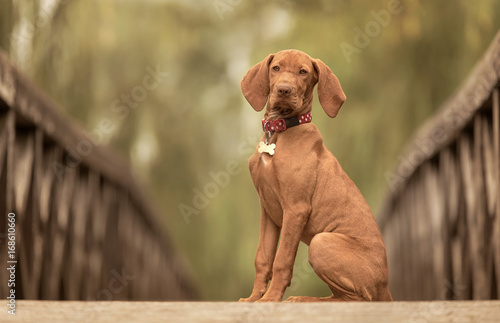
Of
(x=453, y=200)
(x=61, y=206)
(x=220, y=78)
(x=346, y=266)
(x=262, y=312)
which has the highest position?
(x=220, y=78)

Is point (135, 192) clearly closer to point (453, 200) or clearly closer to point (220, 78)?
point (220, 78)

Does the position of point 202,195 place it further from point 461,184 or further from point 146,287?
point 461,184

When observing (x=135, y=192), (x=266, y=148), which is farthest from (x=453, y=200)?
(x=135, y=192)

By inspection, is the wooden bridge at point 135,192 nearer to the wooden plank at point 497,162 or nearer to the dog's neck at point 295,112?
the wooden plank at point 497,162

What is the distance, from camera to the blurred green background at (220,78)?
7914mm

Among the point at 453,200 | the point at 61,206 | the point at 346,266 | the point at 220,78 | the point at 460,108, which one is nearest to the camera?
the point at 346,266

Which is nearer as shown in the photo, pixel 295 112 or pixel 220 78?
pixel 295 112

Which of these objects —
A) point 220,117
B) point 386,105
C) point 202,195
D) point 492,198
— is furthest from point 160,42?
point 492,198

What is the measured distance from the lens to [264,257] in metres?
3.02

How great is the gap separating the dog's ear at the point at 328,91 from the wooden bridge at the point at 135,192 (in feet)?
3.28

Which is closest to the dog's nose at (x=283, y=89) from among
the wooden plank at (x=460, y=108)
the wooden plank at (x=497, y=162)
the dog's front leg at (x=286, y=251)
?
the dog's front leg at (x=286, y=251)

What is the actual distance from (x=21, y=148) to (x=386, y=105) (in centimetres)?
522

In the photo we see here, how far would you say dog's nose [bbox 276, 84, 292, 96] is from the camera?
276 centimetres

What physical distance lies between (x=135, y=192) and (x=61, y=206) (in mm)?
3710
